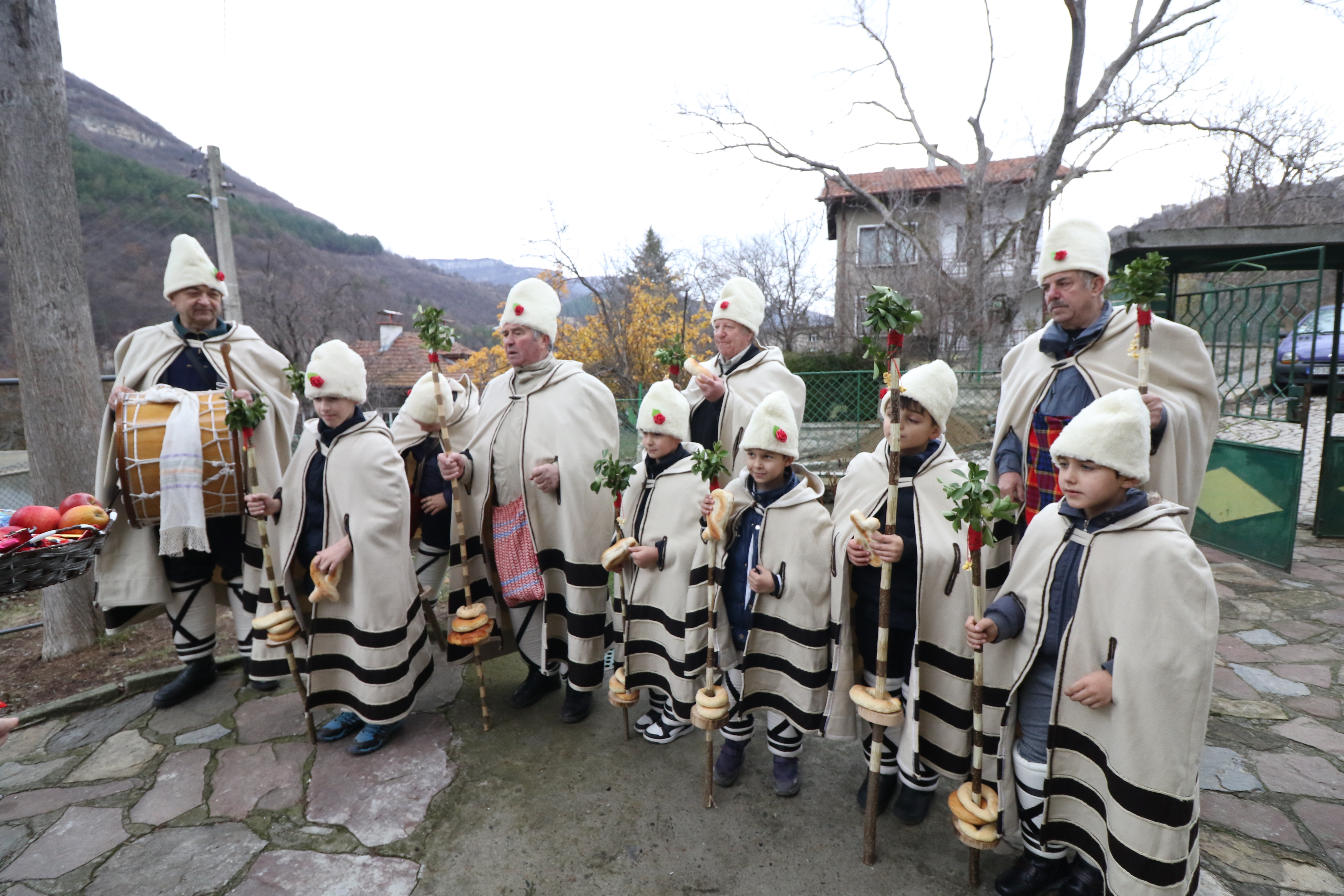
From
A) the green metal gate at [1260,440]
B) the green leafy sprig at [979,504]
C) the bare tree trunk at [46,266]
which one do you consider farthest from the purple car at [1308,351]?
the bare tree trunk at [46,266]

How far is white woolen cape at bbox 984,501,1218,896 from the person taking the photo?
7.14 feet

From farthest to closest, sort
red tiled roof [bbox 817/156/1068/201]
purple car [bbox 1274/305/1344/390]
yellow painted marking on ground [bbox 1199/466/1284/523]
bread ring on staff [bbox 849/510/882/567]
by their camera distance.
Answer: red tiled roof [bbox 817/156/1068/201] → purple car [bbox 1274/305/1344/390] → yellow painted marking on ground [bbox 1199/466/1284/523] → bread ring on staff [bbox 849/510/882/567]

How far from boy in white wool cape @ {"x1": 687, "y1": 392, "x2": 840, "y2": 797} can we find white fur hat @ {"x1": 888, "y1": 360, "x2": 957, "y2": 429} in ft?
1.70

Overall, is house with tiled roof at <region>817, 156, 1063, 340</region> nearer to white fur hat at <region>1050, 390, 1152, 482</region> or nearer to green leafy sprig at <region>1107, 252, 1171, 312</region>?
green leafy sprig at <region>1107, 252, 1171, 312</region>

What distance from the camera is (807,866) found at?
283 centimetres

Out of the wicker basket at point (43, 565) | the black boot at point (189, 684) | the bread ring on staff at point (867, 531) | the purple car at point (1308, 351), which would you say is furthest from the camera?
the purple car at point (1308, 351)

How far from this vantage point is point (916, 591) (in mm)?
2902

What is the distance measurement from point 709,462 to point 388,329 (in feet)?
104

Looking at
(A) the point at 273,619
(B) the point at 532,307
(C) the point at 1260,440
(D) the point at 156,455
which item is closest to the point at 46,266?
(D) the point at 156,455

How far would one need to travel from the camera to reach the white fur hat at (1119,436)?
2.27 m

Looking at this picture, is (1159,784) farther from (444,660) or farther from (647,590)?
(444,660)

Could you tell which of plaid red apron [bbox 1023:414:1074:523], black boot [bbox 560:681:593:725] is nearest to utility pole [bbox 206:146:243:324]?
black boot [bbox 560:681:593:725]

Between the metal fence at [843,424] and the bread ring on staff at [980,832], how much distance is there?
725 centimetres

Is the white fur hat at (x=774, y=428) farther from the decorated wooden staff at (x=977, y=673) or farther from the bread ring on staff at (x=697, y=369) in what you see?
the bread ring on staff at (x=697, y=369)
